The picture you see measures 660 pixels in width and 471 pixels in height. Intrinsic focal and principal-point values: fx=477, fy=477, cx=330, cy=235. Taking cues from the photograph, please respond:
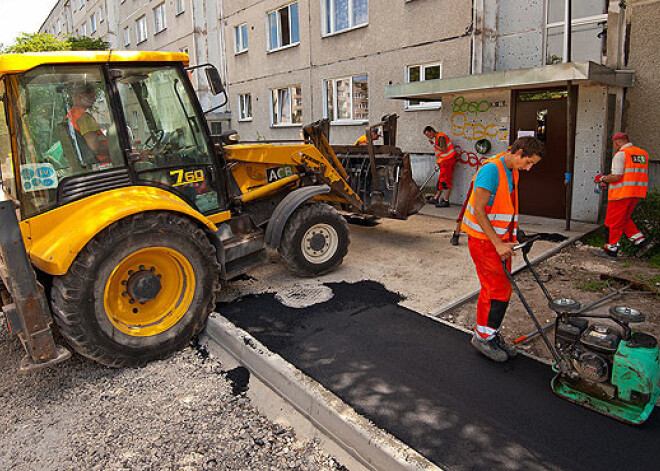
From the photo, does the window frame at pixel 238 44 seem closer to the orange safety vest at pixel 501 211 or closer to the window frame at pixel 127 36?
the window frame at pixel 127 36

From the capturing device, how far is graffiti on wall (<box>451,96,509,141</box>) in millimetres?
9109

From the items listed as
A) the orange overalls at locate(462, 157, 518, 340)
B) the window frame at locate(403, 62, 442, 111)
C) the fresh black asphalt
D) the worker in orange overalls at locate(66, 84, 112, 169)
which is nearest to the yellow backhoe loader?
the worker in orange overalls at locate(66, 84, 112, 169)

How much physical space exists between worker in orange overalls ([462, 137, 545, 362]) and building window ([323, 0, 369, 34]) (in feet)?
34.3

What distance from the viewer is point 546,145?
28.0ft

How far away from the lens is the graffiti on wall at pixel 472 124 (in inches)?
359

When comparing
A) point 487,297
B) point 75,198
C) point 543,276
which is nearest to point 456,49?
point 543,276

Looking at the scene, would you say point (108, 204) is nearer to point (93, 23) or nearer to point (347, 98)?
point (347, 98)

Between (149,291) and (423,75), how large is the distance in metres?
9.35

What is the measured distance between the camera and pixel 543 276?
5.77m

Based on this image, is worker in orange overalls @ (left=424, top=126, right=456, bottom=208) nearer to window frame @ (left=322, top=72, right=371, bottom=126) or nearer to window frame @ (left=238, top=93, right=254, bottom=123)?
window frame @ (left=322, top=72, right=371, bottom=126)

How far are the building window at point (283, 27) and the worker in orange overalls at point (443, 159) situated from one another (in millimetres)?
7452

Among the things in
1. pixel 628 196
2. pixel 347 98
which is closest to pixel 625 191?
pixel 628 196

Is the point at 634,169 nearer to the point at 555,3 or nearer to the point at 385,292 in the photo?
the point at 385,292

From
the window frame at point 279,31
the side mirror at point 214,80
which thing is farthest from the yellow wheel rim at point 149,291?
the window frame at point 279,31
